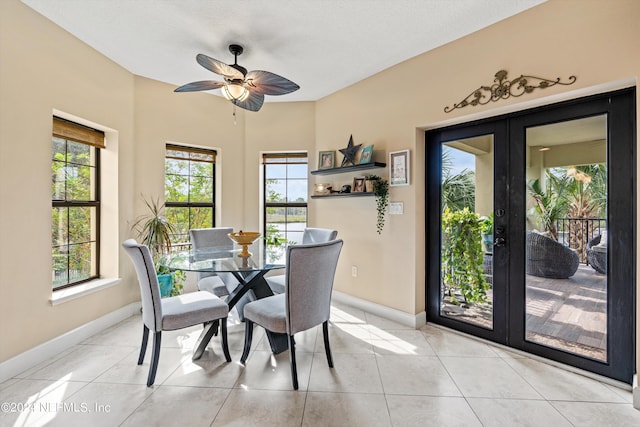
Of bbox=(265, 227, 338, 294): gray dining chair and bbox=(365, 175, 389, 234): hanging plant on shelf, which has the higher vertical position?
bbox=(365, 175, 389, 234): hanging plant on shelf

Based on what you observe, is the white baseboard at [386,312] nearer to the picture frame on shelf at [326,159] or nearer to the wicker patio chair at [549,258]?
the wicker patio chair at [549,258]

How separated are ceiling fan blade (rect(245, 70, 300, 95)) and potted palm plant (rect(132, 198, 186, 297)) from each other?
73.9 inches

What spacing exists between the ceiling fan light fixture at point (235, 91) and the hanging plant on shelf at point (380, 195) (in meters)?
1.53

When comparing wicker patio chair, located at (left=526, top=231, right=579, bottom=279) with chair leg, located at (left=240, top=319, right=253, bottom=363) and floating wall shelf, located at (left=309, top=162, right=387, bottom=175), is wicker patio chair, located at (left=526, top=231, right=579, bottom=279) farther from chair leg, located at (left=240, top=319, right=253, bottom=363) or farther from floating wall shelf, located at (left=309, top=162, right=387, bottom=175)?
chair leg, located at (left=240, top=319, right=253, bottom=363)

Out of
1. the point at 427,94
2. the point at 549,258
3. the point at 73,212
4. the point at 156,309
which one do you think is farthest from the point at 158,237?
the point at 549,258

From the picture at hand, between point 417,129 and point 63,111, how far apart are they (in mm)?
3196

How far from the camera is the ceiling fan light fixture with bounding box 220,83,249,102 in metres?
2.43

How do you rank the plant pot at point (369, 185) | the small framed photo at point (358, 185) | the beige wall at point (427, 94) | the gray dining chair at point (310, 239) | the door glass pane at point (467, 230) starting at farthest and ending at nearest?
1. the small framed photo at point (358, 185)
2. the plant pot at point (369, 185)
3. the gray dining chair at point (310, 239)
4. the door glass pane at point (467, 230)
5. the beige wall at point (427, 94)

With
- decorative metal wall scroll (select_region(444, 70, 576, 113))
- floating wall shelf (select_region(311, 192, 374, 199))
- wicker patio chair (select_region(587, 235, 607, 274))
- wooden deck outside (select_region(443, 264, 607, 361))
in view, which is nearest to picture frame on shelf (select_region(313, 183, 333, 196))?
floating wall shelf (select_region(311, 192, 374, 199))

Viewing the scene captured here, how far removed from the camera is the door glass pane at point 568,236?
206 centimetres

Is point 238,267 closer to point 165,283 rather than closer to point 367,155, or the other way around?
point 165,283

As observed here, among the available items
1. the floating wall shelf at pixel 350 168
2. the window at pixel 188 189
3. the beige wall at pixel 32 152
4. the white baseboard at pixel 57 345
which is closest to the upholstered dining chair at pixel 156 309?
the white baseboard at pixel 57 345

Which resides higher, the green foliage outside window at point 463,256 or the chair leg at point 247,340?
the green foliage outside window at point 463,256

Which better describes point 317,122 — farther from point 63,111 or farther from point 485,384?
point 485,384
